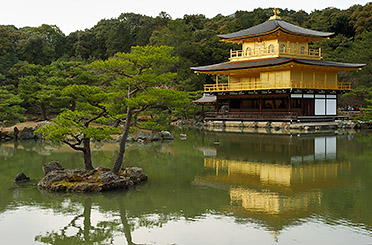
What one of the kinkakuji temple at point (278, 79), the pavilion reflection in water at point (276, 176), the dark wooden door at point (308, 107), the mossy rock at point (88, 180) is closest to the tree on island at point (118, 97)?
the mossy rock at point (88, 180)

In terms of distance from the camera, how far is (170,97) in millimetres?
11695

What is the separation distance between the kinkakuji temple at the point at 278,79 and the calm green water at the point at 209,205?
16402mm

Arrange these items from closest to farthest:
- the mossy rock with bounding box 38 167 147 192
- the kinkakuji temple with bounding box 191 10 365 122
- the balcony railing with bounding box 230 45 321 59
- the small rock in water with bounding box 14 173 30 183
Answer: the mossy rock with bounding box 38 167 147 192, the small rock in water with bounding box 14 173 30 183, the kinkakuji temple with bounding box 191 10 365 122, the balcony railing with bounding box 230 45 321 59

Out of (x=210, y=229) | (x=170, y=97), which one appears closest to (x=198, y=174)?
(x=170, y=97)

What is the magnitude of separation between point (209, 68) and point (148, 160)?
21581 mm

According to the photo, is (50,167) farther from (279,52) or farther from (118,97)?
(279,52)

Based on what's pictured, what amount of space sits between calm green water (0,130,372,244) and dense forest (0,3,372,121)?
14.9 m

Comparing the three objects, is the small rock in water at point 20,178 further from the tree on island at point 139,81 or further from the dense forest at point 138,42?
the dense forest at point 138,42

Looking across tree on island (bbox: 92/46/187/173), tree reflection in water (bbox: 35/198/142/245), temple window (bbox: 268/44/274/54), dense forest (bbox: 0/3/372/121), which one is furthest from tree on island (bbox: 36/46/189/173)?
temple window (bbox: 268/44/274/54)

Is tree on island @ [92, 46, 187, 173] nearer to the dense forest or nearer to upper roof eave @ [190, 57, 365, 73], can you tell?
the dense forest

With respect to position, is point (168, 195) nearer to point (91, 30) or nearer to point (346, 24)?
point (346, 24)

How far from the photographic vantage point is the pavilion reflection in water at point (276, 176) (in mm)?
8672

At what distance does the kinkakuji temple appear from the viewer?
103ft

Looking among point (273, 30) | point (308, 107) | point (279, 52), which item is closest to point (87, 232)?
point (308, 107)
